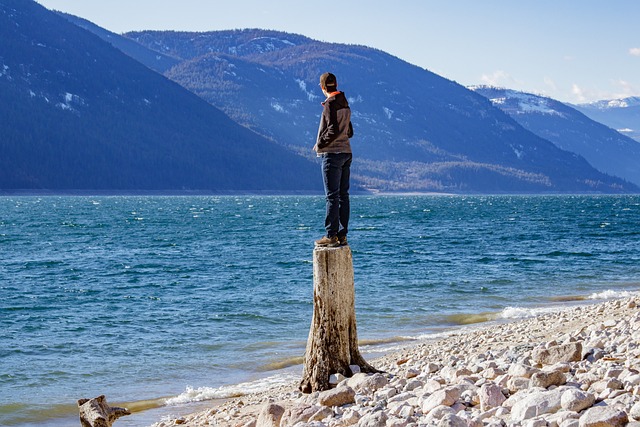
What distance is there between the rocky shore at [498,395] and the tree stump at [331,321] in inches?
9.1

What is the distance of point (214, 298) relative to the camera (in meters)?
29.9

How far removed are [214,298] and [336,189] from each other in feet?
65.1

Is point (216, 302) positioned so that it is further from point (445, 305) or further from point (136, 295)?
point (445, 305)

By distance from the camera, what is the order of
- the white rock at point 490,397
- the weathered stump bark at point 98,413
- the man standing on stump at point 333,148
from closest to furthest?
the white rock at point 490,397
the weathered stump bark at point 98,413
the man standing on stump at point 333,148

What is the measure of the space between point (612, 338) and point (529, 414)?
14.2ft

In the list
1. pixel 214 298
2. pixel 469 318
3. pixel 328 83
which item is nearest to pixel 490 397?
pixel 328 83

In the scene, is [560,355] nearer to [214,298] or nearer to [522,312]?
[522,312]

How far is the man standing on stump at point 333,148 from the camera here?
1034cm

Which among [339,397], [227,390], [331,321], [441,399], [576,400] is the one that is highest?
[331,321]

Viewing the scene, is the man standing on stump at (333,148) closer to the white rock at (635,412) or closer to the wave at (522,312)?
the white rock at (635,412)

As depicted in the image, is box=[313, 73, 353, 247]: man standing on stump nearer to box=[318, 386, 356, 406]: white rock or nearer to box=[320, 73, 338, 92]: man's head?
box=[320, 73, 338, 92]: man's head

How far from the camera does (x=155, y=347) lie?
20.3 m

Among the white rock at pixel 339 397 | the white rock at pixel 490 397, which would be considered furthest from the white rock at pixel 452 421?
the white rock at pixel 339 397

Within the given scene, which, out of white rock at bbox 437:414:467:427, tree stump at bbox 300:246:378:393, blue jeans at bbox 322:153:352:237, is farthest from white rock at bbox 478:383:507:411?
blue jeans at bbox 322:153:352:237
